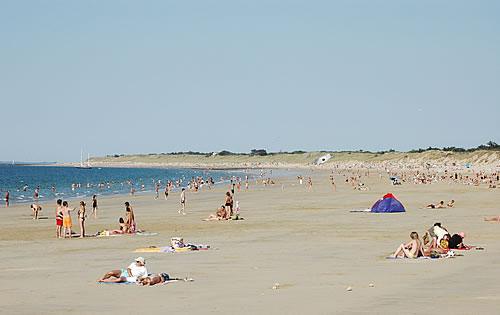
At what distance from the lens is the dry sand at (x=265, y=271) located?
11.8 m

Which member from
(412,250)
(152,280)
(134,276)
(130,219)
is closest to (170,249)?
(134,276)

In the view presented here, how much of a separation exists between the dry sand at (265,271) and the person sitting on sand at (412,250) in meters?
0.50

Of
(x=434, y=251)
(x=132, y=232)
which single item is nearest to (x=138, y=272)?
(x=434, y=251)

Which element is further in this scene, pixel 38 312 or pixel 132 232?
pixel 132 232

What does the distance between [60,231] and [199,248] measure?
30.7 ft

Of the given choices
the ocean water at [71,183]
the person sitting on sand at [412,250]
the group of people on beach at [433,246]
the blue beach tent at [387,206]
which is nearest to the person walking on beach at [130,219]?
the group of people on beach at [433,246]

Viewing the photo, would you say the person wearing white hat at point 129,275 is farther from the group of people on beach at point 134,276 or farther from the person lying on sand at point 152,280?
the person lying on sand at point 152,280

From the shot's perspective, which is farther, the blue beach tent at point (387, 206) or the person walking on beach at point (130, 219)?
the blue beach tent at point (387, 206)

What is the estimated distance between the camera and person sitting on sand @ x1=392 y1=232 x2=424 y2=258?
59.2 ft

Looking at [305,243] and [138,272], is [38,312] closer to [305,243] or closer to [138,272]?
[138,272]

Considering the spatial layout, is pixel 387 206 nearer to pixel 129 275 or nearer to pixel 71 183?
pixel 129 275

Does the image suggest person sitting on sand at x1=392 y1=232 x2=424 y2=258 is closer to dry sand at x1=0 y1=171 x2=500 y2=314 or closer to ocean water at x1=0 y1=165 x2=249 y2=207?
dry sand at x1=0 y1=171 x2=500 y2=314

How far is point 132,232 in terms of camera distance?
1091 inches

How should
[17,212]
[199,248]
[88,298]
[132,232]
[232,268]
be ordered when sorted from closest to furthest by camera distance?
[88,298] < [232,268] < [199,248] < [132,232] < [17,212]
